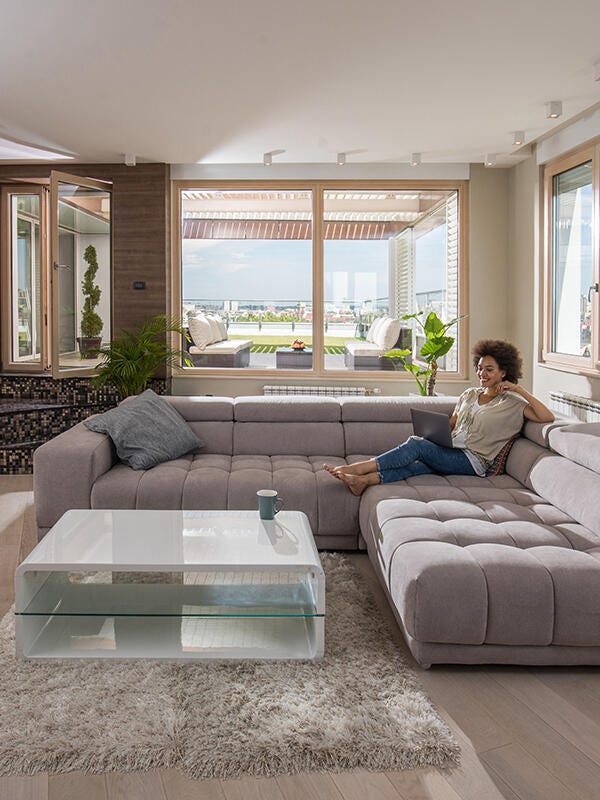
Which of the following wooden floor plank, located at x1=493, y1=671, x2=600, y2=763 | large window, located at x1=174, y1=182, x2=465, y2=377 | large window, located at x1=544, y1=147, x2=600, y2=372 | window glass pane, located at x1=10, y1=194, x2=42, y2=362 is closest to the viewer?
wooden floor plank, located at x1=493, y1=671, x2=600, y2=763

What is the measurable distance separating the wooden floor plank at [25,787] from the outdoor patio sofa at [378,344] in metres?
5.68

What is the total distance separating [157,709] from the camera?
228cm

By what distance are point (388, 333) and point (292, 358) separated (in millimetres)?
1001

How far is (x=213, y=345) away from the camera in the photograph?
7.42m

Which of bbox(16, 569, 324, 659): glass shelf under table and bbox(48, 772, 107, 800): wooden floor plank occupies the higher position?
bbox(16, 569, 324, 659): glass shelf under table

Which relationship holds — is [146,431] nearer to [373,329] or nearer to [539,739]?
[539,739]

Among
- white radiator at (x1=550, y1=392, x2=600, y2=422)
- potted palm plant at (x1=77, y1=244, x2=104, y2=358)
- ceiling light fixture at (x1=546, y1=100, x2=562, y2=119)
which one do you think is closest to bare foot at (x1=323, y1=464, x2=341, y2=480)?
white radiator at (x1=550, y1=392, x2=600, y2=422)

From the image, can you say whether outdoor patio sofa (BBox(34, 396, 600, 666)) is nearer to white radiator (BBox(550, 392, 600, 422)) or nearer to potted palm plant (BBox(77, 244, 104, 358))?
white radiator (BBox(550, 392, 600, 422))

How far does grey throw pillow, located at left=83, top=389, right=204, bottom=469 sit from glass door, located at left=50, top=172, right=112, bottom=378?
2.42 metres

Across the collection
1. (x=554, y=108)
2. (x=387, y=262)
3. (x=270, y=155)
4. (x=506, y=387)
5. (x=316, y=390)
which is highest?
(x=270, y=155)

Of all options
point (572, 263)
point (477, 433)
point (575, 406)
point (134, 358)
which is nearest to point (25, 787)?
point (477, 433)

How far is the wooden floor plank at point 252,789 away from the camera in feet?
6.29

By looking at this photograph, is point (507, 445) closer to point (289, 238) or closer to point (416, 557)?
point (416, 557)

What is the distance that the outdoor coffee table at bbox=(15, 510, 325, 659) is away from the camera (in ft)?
8.30
